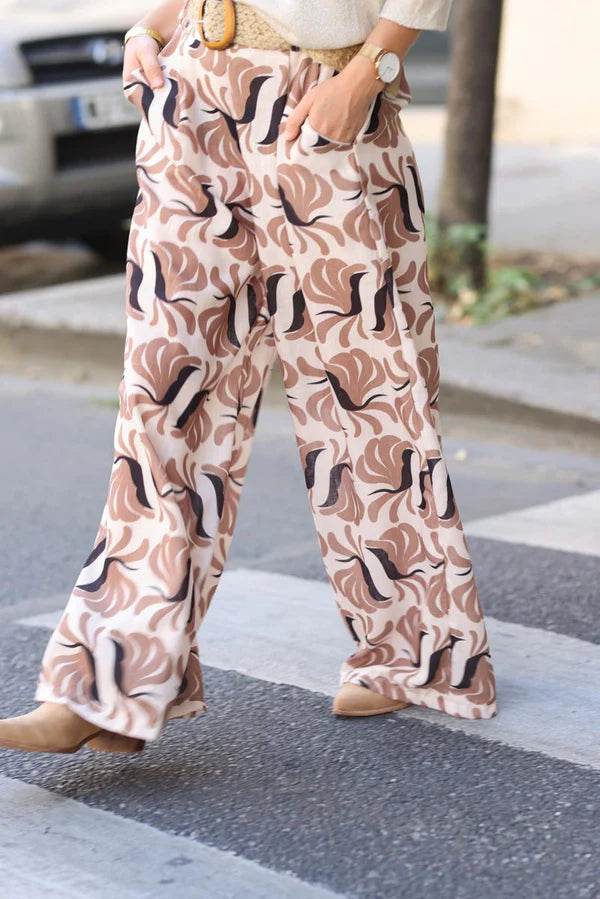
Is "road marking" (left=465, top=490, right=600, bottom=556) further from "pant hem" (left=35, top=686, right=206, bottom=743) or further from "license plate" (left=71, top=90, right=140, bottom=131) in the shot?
"license plate" (left=71, top=90, right=140, bottom=131)

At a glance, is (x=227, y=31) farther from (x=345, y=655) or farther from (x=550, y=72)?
(x=550, y=72)

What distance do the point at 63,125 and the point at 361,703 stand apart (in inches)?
197

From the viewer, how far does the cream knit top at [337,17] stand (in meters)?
2.45

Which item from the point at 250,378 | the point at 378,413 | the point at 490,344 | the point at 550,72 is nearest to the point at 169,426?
the point at 250,378

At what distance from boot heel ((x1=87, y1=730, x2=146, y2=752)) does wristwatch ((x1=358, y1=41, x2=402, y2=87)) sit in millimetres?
1171

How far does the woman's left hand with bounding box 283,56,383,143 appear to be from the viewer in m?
2.45

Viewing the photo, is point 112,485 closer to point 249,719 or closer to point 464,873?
point 249,719

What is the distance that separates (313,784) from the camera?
250 cm

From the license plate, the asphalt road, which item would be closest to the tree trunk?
the license plate

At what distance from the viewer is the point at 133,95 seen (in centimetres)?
255

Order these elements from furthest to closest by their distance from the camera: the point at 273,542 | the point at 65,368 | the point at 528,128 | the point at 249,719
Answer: the point at 528,128 → the point at 65,368 → the point at 273,542 → the point at 249,719

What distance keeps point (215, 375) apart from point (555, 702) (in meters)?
0.94

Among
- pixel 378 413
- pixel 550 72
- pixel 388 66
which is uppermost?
pixel 388 66

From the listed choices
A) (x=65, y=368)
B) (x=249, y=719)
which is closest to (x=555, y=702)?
(x=249, y=719)
